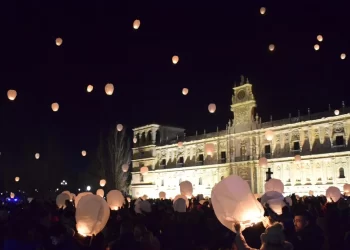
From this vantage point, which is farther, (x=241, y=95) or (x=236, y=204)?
(x=241, y=95)

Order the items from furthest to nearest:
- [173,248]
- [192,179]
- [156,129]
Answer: [156,129] → [192,179] → [173,248]

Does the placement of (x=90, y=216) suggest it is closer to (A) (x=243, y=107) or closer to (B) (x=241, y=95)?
(A) (x=243, y=107)

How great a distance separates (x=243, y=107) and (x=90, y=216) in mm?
37899

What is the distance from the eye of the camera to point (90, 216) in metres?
6.07

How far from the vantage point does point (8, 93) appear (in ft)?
53.3

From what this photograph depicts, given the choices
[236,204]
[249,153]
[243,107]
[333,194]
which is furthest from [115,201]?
[243,107]

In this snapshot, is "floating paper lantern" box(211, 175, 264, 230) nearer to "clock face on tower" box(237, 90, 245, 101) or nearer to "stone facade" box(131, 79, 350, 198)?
"stone facade" box(131, 79, 350, 198)

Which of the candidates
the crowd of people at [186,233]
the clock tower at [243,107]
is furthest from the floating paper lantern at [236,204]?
the clock tower at [243,107]

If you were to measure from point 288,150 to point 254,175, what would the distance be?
15.0 feet

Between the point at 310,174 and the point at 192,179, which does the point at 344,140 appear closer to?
the point at 310,174

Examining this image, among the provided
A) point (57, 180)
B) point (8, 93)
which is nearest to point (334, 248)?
point (8, 93)

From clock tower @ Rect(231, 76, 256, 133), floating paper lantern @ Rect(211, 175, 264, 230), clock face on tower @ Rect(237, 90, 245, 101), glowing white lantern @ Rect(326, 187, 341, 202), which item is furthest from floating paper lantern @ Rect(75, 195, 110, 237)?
clock face on tower @ Rect(237, 90, 245, 101)

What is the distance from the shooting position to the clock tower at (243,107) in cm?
4197

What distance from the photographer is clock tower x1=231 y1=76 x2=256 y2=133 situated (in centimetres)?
4197
